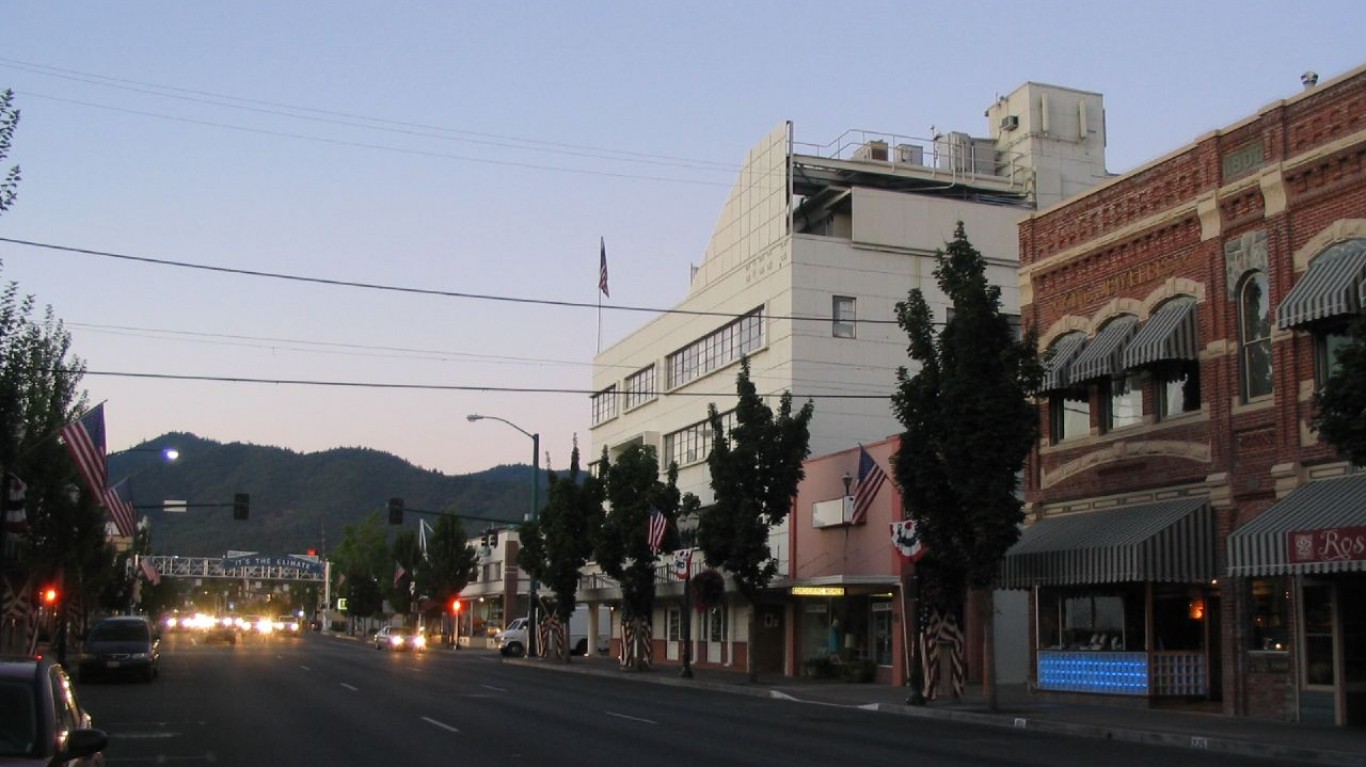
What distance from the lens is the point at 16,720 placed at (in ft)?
28.8

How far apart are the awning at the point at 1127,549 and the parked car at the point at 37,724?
20.0 m

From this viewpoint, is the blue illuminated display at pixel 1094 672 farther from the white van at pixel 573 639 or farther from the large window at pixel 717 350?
the white van at pixel 573 639

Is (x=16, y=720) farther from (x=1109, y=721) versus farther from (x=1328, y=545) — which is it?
(x=1109, y=721)

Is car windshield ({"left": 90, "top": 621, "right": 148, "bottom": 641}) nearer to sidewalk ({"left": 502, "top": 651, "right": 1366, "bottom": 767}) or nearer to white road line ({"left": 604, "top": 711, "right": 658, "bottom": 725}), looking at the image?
sidewalk ({"left": 502, "top": 651, "right": 1366, "bottom": 767})

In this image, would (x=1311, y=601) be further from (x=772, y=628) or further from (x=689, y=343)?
(x=689, y=343)

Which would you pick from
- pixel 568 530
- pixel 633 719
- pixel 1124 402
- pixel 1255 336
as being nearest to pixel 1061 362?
pixel 1124 402

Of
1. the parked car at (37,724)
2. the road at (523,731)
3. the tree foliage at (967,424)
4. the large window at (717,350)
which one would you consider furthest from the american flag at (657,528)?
the parked car at (37,724)

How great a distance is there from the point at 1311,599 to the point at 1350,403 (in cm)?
778

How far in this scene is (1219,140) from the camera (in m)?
26.3

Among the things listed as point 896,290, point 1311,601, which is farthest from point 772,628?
point 1311,601

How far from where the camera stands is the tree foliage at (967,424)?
89.0 feet

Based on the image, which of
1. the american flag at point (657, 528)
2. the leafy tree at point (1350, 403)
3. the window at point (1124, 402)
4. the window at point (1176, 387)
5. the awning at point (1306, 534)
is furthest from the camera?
the american flag at point (657, 528)

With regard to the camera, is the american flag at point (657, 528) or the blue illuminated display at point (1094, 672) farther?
the american flag at point (657, 528)

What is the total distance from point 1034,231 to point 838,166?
22.2 m
